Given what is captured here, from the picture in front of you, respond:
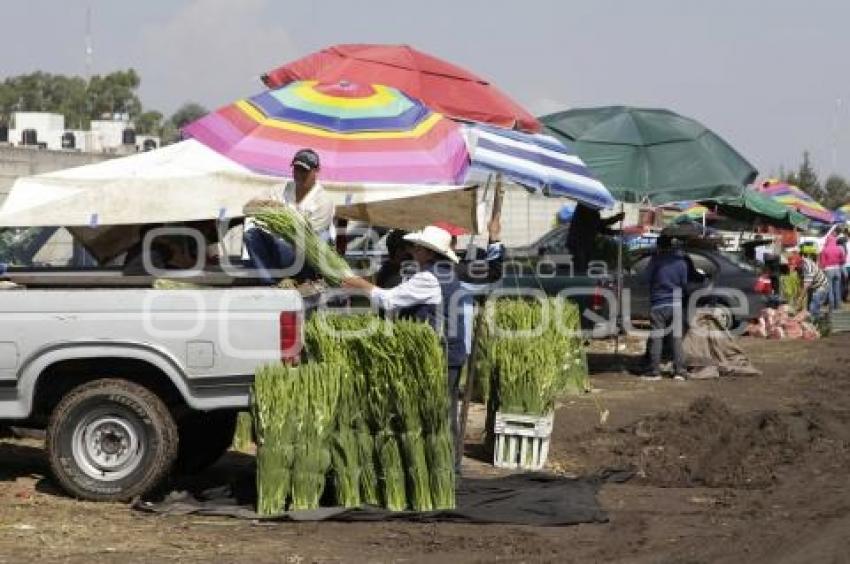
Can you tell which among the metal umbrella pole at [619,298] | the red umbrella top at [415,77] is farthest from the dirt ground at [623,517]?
the metal umbrella pole at [619,298]

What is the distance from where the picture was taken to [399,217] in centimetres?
1238

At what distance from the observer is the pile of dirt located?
33.5 ft

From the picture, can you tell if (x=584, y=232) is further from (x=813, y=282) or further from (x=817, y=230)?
(x=817, y=230)

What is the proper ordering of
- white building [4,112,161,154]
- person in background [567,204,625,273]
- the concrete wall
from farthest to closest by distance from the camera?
white building [4,112,161,154]
person in background [567,204,625,273]
the concrete wall

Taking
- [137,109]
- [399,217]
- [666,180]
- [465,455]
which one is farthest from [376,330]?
[137,109]

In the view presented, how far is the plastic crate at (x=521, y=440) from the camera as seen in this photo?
35.3ft

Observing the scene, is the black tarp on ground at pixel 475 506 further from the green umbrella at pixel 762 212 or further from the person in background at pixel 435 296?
the green umbrella at pixel 762 212

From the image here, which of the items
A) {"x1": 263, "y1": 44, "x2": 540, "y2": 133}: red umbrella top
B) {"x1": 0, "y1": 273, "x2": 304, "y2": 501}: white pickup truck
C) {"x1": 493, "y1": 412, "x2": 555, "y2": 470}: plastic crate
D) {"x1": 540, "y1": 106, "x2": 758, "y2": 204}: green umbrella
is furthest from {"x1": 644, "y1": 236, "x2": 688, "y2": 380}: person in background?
{"x1": 0, "y1": 273, "x2": 304, "y2": 501}: white pickup truck

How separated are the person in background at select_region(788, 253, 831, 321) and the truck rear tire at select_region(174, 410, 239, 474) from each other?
18821mm

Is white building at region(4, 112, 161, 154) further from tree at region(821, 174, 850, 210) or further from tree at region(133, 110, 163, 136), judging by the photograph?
tree at region(821, 174, 850, 210)

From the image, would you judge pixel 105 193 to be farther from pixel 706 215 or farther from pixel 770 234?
pixel 770 234

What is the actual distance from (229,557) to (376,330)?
181 centimetres

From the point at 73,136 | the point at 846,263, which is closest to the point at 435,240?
the point at 73,136

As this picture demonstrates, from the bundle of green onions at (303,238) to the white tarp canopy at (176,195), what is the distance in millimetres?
1095
